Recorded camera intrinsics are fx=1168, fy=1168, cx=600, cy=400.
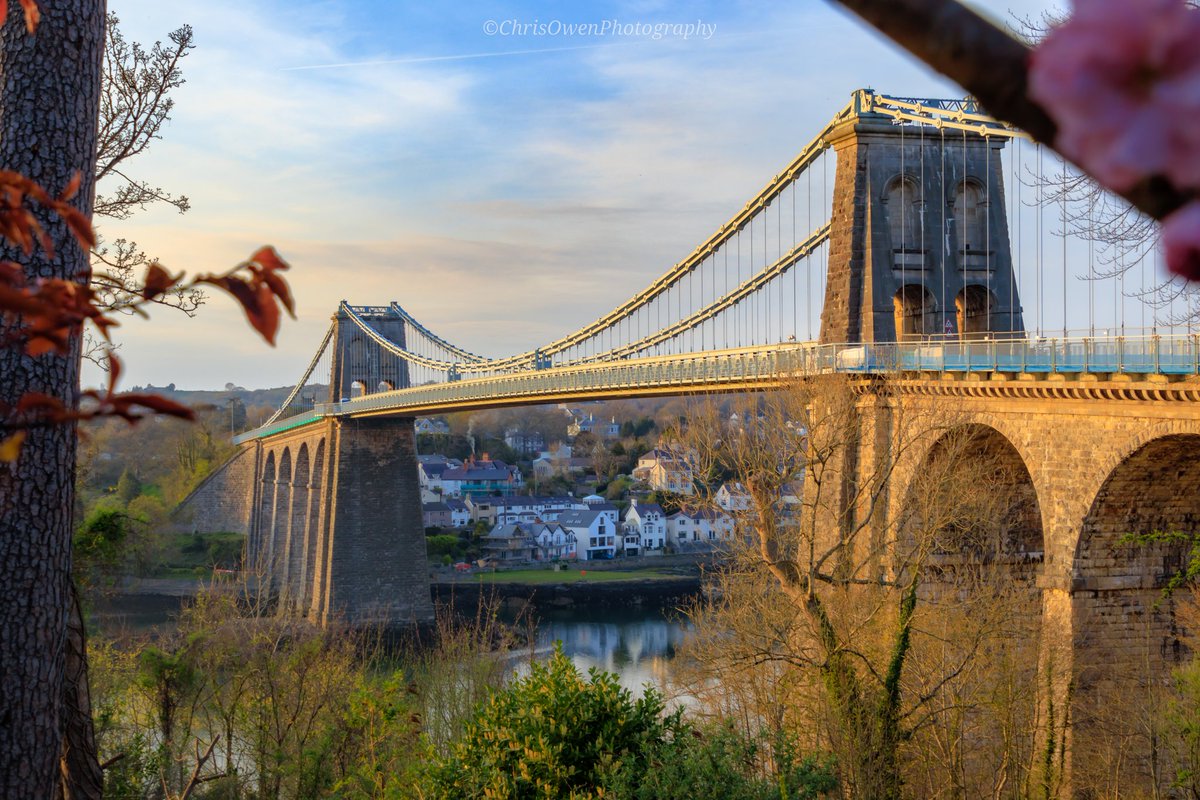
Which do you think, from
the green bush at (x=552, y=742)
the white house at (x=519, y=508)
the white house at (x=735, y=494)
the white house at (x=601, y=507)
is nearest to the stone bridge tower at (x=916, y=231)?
the white house at (x=735, y=494)

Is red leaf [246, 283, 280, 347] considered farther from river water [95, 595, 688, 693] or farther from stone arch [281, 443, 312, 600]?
stone arch [281, 443, 312, 600]

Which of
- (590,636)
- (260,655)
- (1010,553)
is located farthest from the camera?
(590,636)

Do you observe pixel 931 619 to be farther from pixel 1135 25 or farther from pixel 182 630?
pixel 1135 25

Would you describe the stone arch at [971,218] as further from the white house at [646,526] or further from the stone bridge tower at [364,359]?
the white house at [646,526]

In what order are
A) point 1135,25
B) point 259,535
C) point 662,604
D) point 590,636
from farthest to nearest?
1. point 259,535
2. point 662,604
3. point 590,636
4. point 1135,25

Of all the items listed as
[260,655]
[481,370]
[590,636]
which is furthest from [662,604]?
[260,655]

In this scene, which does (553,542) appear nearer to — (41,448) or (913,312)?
(913,312)

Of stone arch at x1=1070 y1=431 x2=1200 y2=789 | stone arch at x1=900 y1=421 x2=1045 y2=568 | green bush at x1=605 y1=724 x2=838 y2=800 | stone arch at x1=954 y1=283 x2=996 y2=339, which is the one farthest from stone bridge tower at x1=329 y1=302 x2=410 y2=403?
green bush at x1=605 y1=724 x2=838 y2=800
